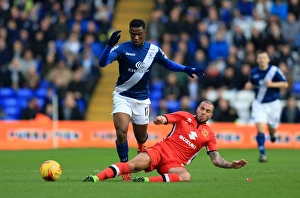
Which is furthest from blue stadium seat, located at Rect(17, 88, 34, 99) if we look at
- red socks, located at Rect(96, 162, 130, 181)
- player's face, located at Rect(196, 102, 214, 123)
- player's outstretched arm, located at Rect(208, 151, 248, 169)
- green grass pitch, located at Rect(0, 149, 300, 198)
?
red socks, located at Rect(96, 162, 130, 181)

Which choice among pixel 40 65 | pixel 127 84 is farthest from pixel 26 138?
pixel 127 84

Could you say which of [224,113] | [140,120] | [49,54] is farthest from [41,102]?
[140,120]

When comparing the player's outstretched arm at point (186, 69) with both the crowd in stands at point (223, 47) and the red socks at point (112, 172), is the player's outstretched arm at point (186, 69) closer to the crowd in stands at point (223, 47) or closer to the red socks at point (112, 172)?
the red socks at point (112, 172)

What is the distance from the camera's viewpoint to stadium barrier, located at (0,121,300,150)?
2559cm

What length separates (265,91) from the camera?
2103 centimetres

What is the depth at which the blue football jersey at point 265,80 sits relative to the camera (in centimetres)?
2081

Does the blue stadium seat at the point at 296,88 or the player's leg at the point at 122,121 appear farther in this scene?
the blue stadium seat at the point at 296,88

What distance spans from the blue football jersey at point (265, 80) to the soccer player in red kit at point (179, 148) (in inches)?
293

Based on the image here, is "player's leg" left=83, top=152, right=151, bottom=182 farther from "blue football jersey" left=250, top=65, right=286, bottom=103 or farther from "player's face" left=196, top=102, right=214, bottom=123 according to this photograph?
"blue football jersey" left=250, top=65, right=286, bottom=103

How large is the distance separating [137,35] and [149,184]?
2.79 m

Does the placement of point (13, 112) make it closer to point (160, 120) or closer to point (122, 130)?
point (122, 130)

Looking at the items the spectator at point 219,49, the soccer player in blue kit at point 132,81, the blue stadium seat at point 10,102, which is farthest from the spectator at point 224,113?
the soccer player in blue kit at point 132,81

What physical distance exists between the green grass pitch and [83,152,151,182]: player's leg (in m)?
0.14

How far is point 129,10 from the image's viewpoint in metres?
33.0
